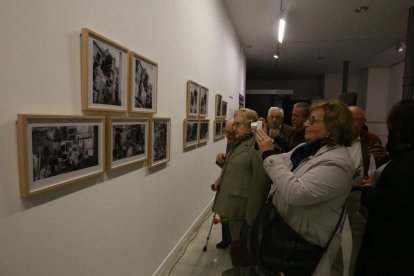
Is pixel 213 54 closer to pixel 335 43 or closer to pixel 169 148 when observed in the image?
pixel 169 148

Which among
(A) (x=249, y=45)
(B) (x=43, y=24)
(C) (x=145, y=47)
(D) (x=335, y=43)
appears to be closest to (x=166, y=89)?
(C) (x=145, y=47)

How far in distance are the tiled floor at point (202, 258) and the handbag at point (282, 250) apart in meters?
→ 1.20

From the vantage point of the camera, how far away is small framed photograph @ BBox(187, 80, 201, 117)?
9.14ft

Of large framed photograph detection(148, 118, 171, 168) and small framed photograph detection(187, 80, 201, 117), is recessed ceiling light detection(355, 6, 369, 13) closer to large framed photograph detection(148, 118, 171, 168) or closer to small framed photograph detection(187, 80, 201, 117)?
small framed photograph detection(187, 80, 201, 117)

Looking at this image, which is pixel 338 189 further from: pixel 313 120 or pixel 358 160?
pixel 358 160

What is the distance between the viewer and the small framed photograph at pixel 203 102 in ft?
10.7

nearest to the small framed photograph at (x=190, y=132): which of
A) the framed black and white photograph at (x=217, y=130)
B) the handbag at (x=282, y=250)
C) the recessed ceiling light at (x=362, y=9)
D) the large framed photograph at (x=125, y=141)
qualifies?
the large framed photograph at (x=125, y=141)

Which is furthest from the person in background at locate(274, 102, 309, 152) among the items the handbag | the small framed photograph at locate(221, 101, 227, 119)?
the small framed photograph at locate(221, 101, 227, 119)

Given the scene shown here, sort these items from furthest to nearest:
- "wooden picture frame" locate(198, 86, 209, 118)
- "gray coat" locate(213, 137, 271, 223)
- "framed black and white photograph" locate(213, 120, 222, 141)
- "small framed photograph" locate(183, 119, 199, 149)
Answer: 1. "framed black and white photograph" locate(213, 120, 222, 141)
2. "wooden picture frame" locate(198, 86, 209, 118)
3. "small framed photograph" locate(183, 119, 199, 149)
4. "gray coat" locate(213, 137, 271, 223)

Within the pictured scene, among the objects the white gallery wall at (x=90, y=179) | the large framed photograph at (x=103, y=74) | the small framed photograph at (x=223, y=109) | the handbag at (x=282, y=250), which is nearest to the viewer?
the white gallery wall at (x=90, y=179)

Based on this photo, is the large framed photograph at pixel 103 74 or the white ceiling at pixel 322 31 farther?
the white ceiling at pixel 322 31

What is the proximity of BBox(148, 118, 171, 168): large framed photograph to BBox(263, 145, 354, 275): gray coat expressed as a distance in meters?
0.96

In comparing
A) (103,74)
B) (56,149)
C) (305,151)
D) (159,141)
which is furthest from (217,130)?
(56,149)

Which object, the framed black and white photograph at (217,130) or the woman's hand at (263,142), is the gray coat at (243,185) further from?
the framed black and white photograph at (217,130)
